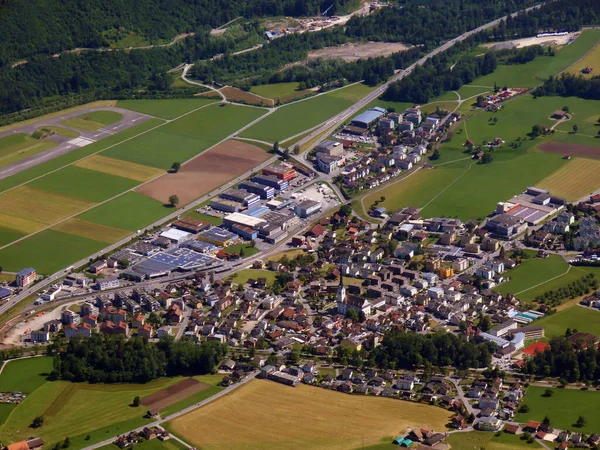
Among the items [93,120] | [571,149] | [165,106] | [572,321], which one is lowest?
[572,321]

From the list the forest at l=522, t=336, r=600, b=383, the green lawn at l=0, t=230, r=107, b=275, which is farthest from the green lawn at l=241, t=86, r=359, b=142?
the forest at l=522, t=336, r=600, b=383

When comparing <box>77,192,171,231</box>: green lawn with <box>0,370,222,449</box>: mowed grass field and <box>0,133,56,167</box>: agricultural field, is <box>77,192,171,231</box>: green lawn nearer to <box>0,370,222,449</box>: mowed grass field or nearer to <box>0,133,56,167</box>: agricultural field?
<box>0,133,56,167</box>: agricultural field

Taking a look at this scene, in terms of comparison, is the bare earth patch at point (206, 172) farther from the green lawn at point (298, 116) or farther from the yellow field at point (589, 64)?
the yellow field at point (589, 64)

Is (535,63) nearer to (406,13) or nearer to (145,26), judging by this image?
(406,13)

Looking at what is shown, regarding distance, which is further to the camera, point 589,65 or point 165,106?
point 589,65

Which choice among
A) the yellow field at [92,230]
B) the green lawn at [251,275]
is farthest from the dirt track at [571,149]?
the yellow field at [92,230]

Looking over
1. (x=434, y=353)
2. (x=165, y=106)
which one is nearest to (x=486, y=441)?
(x=434, y=353)

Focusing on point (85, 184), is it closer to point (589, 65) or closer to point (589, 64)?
point (589, 65)
